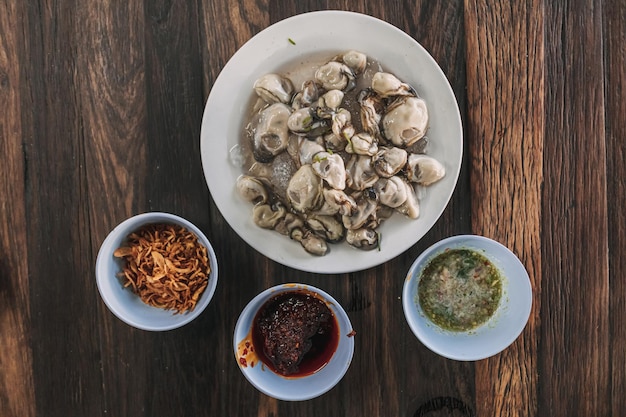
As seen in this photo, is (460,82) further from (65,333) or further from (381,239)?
(65,333)

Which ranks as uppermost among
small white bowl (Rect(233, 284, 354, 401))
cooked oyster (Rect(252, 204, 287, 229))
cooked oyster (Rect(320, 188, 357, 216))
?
cooked oyster (Rect(320, 188, 357, 216))

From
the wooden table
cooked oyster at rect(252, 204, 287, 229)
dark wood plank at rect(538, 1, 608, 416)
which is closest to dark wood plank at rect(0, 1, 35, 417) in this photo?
the wooden table

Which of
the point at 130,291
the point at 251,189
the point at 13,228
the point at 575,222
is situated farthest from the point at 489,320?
the point at 13,228

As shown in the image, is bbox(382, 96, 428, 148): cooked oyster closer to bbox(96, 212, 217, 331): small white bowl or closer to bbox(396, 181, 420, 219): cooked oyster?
bbox(396, 181, 420, 219): cooked oyster

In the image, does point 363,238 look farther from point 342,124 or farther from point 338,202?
point 342,124

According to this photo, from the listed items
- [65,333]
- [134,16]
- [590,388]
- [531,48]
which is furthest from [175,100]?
[590,388]

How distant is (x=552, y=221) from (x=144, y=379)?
3.88 ft

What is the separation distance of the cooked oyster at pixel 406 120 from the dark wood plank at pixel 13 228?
37.8 inches

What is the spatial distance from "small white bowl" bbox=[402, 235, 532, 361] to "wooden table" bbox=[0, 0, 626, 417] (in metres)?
0.08

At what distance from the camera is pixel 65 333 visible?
56.1 inches

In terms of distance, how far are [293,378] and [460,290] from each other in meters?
0.48

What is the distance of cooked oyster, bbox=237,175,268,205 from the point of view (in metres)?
1.26

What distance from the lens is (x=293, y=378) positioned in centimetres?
131

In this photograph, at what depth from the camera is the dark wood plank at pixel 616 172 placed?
55.6 inches
